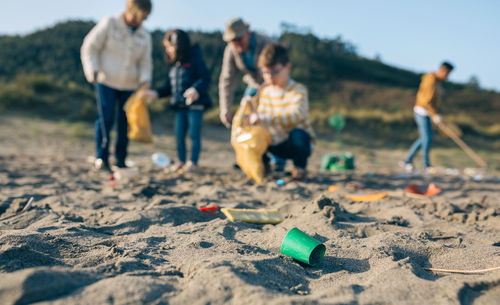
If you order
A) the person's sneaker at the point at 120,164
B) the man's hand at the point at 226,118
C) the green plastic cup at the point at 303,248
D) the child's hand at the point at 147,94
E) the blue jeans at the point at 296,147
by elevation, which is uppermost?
the child's hand at the point at 147,94

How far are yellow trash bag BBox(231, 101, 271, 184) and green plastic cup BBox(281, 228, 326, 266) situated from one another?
1606 mm

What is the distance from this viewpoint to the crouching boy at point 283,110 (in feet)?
10.8

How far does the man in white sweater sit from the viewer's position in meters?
3.61

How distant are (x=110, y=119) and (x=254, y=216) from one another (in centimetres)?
221

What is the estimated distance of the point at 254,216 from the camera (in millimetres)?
2256

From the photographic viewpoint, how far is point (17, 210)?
7.56ft

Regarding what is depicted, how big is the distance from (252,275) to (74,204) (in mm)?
1608

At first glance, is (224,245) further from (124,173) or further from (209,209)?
(124,173)

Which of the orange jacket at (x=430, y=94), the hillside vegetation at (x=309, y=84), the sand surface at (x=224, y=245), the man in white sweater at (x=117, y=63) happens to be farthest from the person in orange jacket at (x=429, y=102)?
the hillside vegetation at (x=309, y=84)

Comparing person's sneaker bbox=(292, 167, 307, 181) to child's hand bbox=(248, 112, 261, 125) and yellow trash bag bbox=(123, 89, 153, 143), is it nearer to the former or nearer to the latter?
child's hand bbox=(248, 112, 261, 125)

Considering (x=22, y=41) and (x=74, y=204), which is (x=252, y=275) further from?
(x=22, y=41)

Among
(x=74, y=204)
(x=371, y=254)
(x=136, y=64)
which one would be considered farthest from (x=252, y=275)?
(x=136, y=64)

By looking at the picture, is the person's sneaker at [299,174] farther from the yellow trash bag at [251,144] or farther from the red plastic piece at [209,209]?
the red plastic piece at [209,209]

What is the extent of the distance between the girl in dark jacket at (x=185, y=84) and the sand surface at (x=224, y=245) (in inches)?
29.4
